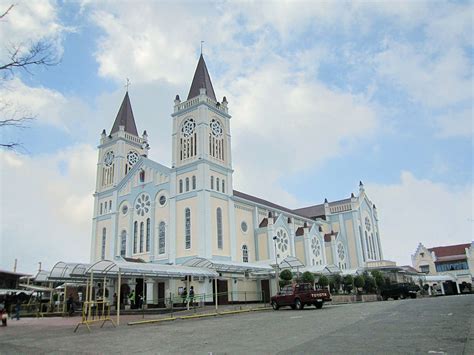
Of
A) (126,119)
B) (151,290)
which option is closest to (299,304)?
(151,290)

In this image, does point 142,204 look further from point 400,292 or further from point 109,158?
point 400,292

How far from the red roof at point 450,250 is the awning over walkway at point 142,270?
2190 inches

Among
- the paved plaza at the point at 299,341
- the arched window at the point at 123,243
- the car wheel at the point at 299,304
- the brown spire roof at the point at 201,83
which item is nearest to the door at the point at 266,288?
the arched window at the point at 123,243

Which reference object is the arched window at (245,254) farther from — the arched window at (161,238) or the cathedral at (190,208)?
the arched window at (161,238)

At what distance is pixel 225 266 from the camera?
111ft

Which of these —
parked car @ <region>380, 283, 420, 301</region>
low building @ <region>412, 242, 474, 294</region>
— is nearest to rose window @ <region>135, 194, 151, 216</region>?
parked car @ <region>380, 283, 420, 301</region>

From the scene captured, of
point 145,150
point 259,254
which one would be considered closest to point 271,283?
point 259,254

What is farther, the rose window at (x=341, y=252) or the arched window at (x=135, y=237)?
the rose window at (x=341, y=252)

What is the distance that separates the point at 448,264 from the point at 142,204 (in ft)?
180

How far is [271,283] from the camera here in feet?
132

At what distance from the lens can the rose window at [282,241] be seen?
47.3 metres

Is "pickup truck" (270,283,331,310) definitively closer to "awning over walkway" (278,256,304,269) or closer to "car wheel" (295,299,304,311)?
"car wheel" (295,299,304,311)

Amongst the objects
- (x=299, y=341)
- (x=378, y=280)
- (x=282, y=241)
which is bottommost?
(x=299, y=341)

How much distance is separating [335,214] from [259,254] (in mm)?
24209
